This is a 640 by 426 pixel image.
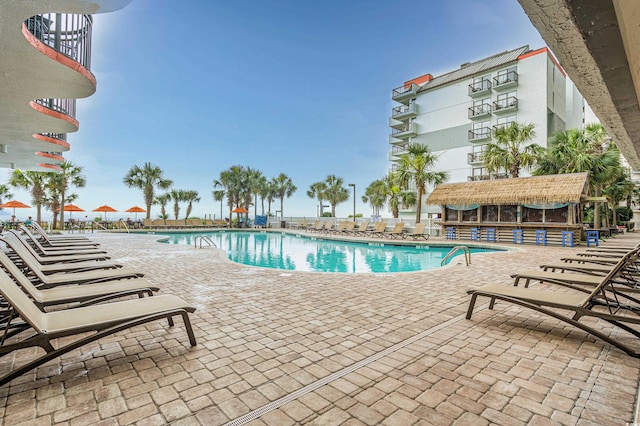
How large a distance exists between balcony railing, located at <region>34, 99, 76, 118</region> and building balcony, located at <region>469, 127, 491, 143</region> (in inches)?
1204

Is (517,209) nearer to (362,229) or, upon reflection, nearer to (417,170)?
(417,170)

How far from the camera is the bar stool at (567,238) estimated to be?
14.6m

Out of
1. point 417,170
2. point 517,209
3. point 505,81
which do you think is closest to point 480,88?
point 505,81

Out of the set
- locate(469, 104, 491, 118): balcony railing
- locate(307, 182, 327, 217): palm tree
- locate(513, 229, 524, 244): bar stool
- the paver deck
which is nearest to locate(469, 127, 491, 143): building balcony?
locate(469, 104, 491, 118): balcony railing

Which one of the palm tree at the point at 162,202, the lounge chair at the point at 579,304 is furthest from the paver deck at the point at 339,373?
the palm tree at the point at 162,202

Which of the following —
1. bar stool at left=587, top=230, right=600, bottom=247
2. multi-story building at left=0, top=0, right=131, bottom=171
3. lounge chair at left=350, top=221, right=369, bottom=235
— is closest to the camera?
multi-story building at left=0, top=0, right=131, bottom=171

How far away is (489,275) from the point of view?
690cm

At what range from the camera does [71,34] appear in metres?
6.18

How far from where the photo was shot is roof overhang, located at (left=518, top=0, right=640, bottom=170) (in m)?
1.76

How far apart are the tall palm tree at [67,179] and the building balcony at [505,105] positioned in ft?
121

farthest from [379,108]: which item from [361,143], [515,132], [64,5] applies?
[64,5]

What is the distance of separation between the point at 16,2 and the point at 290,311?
15.6ft

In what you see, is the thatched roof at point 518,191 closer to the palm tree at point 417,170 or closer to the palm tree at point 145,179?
the palm tree at point 417,170

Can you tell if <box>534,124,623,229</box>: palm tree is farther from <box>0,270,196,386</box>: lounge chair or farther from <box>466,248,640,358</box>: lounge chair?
<box>0,270,196,386</box>: lounge chair
